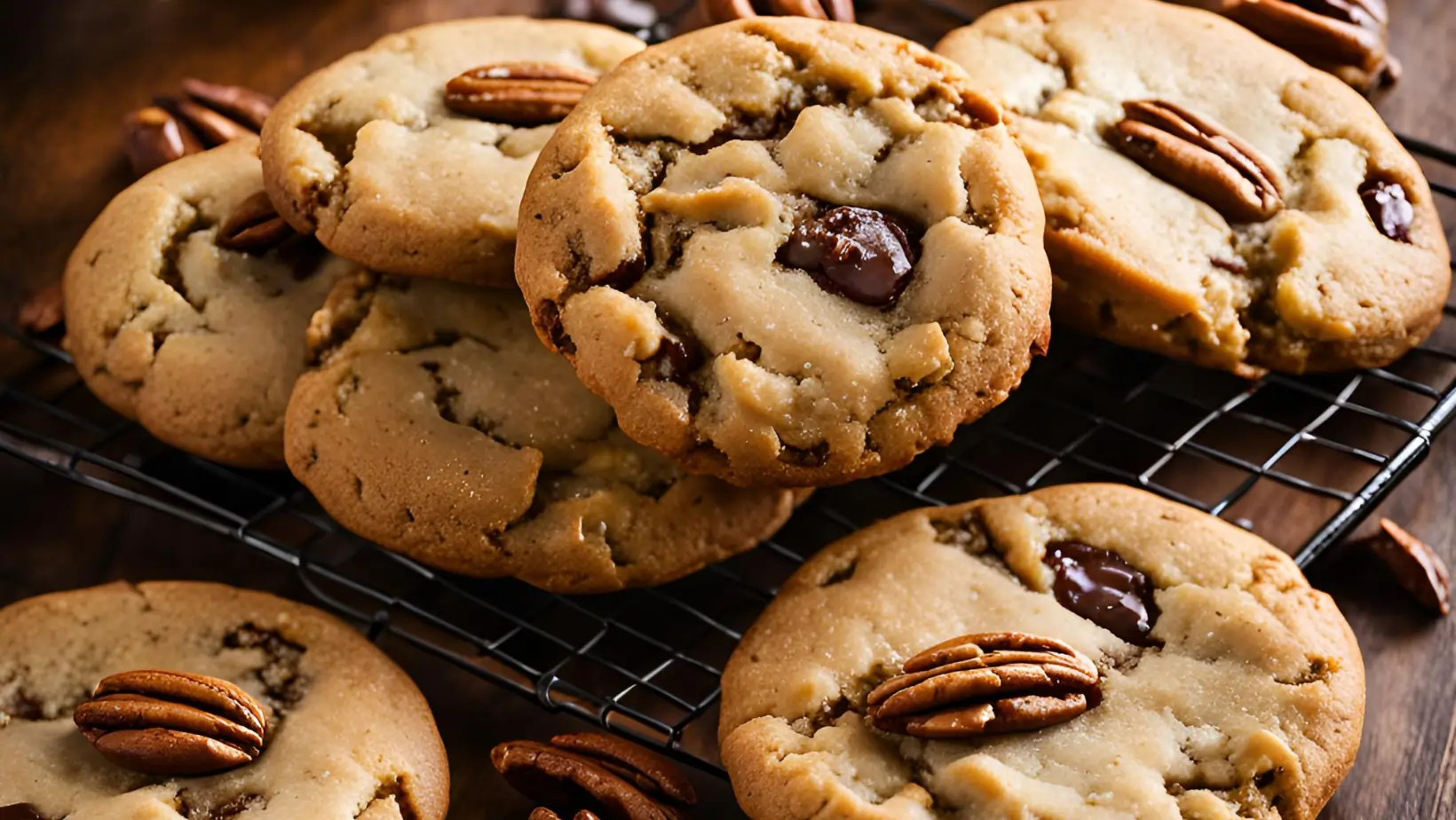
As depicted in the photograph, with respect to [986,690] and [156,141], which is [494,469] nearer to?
[986,690]

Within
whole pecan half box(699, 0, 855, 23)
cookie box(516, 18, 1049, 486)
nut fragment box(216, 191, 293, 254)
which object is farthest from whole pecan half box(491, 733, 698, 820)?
whole pecan half box(699, 0, 855, 23)

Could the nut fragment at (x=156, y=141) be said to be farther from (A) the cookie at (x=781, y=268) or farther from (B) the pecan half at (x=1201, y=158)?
(B) the pecan half at (x=1201, y=158)

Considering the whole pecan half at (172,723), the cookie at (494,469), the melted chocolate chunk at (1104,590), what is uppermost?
the melted chocolate chunk at (1104,590)

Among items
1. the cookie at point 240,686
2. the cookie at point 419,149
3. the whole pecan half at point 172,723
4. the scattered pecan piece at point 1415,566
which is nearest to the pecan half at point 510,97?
the cookie at point 419,149

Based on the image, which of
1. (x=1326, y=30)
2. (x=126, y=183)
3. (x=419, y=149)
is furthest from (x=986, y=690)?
(x=126, y=183)

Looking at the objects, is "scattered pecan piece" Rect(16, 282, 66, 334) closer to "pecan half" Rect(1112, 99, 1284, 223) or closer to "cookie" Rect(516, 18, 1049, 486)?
"cookie" Rect(516, 18, 1049, 486)
